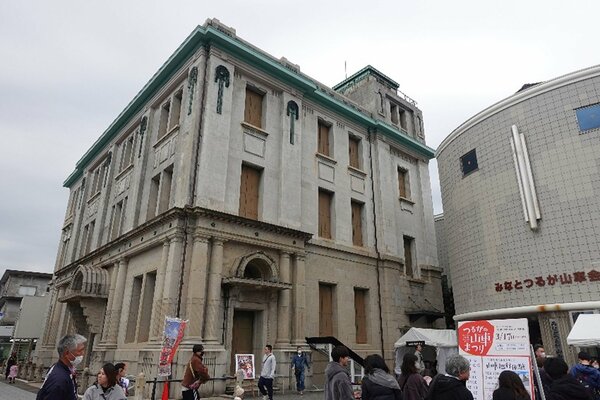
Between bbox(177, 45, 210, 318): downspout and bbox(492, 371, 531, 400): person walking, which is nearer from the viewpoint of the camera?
bbox(492, 371, 531, 400): person walking

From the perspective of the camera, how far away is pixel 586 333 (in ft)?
36.4

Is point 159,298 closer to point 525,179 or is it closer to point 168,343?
point 168,343

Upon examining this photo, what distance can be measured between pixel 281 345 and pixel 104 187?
57.3 ft

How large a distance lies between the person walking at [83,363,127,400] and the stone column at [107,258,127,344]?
15302mm

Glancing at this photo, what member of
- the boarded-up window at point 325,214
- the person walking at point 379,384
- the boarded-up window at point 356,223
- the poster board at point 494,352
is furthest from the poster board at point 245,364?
the boarded-up window at point 356,223

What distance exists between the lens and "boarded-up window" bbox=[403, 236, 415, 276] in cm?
2592

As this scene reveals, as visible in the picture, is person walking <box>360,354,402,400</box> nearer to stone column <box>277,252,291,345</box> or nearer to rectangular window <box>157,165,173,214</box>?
stone column <box>277,252,291,345</box>

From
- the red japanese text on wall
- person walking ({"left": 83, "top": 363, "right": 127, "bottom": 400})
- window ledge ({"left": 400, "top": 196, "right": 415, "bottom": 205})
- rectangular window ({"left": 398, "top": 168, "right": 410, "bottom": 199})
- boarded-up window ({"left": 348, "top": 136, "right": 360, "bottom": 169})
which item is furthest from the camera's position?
rectangular window ({"left": 398, "top": 168, "right": 410, "bottom": 199})

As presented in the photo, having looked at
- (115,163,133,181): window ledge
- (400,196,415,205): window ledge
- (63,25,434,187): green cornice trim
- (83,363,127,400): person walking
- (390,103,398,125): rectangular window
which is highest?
(390,103,398,125): rectangular window

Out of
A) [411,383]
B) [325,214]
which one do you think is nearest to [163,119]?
[325,214]

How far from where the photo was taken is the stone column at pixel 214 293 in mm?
15415

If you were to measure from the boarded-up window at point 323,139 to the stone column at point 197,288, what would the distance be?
9957mm

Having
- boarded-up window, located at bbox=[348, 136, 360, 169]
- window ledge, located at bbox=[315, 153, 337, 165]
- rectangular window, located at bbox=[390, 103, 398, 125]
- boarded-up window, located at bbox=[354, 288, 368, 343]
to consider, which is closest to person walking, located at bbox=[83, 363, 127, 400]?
boarded-up window, located at bbox=[354, 288, 368, 343]

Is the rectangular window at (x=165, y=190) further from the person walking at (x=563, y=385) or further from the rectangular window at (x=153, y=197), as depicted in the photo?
the person walking at (x=563, y=385)
